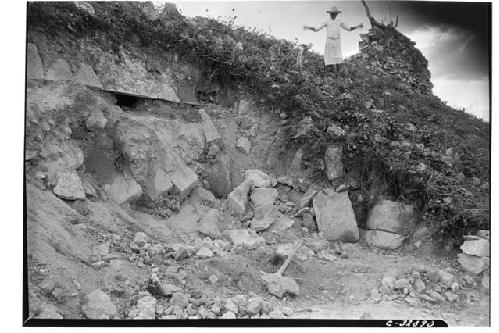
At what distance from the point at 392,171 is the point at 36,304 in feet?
14.3

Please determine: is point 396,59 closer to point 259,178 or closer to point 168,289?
point 259,178

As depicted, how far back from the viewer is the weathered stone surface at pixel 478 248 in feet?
15.9

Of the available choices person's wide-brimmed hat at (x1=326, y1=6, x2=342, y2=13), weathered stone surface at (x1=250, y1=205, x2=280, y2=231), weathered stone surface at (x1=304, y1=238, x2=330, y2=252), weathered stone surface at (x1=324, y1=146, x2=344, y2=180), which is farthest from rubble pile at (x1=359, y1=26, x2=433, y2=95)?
weathered stone surface at (x1=250, y1=205, x2=280, y2=231)

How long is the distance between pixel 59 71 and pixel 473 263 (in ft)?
17.2

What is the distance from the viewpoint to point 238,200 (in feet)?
18.0

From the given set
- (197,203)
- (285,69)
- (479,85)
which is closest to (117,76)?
(197,203)

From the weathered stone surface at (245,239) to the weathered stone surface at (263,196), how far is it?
51 cm

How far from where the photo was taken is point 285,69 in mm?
6633

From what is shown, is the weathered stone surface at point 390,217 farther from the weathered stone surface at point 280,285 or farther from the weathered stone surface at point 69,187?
the weathered stone surface at point 69,187

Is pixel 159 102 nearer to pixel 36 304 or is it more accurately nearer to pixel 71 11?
pixel 71 11

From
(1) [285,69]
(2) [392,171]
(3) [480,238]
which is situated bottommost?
(3) [480,238]

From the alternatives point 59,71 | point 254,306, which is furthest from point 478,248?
point 59,71

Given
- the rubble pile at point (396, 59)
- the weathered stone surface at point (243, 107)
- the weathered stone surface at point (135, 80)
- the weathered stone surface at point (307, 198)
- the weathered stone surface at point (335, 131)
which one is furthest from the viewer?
the rubble pile at point (396, 59)

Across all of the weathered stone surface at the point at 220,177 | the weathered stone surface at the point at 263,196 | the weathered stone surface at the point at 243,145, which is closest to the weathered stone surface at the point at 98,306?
the weathered stone surface at the point at 220,177
